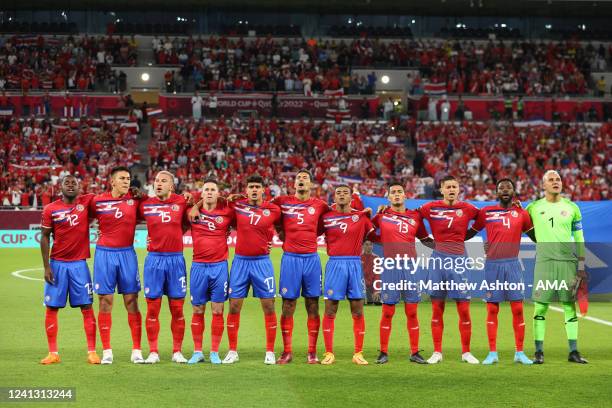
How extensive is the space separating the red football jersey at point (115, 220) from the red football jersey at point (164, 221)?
0.19m

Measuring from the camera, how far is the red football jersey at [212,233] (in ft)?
34.9

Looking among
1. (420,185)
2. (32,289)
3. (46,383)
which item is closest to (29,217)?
(32,289)

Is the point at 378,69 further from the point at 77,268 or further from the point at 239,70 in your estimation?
the point at 77,268

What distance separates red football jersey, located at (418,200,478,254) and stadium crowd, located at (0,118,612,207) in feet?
68.6

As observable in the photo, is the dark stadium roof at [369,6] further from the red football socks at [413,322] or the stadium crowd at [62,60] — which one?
the red football socks at [413,322]

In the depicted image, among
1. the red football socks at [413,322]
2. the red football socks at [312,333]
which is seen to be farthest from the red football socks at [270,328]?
the red football socks at [413,322]

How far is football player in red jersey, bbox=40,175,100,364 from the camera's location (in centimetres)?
1049

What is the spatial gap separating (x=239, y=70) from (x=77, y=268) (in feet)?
114

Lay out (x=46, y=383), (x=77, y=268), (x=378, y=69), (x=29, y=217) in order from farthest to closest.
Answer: (x=378, y=69)
(x=29, y=217)
(x=77, y=268)
(x=46, y=383)

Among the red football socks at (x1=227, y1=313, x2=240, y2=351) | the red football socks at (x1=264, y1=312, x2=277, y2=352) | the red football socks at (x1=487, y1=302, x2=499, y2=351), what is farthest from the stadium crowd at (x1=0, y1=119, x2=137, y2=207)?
the red football socks at (x1=487, y1=302, x2=499, y2=351)

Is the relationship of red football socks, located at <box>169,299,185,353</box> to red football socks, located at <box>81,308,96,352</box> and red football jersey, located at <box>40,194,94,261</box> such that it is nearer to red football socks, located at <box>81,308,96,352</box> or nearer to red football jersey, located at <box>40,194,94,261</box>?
red football socks, located at <box>81,308,96,352</box>

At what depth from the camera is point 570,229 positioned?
36.2 feet

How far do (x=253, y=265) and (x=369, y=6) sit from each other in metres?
39.7

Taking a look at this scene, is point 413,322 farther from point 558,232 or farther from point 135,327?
point 135,327
